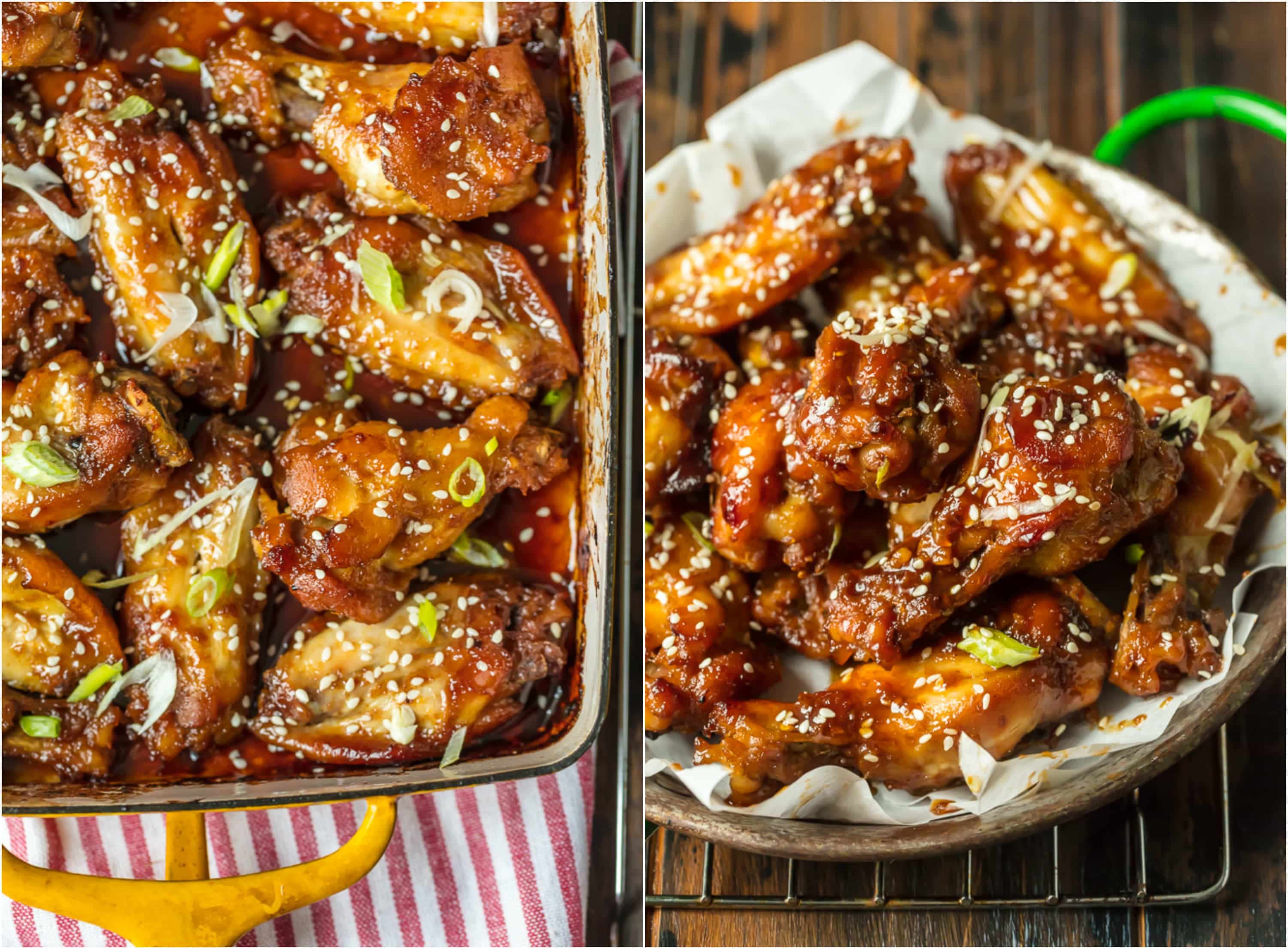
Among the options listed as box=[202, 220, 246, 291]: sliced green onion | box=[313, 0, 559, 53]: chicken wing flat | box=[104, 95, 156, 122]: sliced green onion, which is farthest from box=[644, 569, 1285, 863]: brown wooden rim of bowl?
box=[104, 95, 156, 122]: sliced green onion

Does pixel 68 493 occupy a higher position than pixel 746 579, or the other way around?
pixel 68 493

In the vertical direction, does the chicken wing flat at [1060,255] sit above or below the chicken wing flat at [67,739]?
above

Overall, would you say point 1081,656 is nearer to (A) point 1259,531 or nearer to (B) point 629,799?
(A) point 1259,531

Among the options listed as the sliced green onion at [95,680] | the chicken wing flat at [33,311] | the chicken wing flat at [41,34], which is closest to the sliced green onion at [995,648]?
the sliced green onion at [95,680]

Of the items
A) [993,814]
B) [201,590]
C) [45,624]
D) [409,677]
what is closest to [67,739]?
[45,624]

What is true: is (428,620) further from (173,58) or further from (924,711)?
(173,58)

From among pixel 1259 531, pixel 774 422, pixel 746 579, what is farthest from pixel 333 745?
pixel 1259 531

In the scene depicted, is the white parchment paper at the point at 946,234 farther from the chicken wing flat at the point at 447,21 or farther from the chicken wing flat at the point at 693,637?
the chicken wing flat at the point at 447,21

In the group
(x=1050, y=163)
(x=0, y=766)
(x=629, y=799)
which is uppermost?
(x=1050, y=163)
